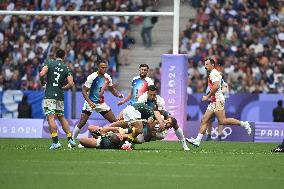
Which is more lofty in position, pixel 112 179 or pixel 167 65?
pixel 167 65

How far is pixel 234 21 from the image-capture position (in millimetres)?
37500

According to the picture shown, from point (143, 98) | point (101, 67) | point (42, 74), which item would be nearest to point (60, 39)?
point (101, 67)

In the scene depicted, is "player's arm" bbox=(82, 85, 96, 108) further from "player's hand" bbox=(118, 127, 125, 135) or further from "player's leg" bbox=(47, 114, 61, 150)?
"player's hand" bbox=(118, 127, 125, 135)

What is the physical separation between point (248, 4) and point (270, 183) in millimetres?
23073

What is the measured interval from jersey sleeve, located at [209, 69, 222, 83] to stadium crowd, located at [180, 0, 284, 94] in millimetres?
9737

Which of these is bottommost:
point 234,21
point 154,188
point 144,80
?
point 154,188

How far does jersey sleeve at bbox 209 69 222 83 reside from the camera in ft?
81.9

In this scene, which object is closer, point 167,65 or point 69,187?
point 69,187

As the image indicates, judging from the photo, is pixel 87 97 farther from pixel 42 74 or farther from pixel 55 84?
pixel 42 74

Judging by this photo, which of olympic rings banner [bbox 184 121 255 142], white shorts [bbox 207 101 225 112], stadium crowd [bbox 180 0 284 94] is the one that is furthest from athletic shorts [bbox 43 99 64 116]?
stadium crowd [bbox 180 0 284 94]

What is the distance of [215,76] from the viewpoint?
25.0 m

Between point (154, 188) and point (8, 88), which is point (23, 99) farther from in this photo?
point (154, 188)

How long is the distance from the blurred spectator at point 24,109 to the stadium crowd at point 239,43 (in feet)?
18.0

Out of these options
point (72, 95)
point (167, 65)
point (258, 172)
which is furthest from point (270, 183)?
point (72, 95)
